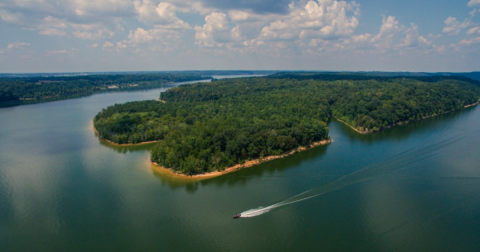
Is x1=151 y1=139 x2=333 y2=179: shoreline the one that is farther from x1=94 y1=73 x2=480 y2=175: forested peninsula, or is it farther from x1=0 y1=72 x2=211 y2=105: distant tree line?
x1=0 y1=72 x2=211 y2=105: distant tree line

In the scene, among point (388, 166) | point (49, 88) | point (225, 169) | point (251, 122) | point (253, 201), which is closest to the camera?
point (253, 201)

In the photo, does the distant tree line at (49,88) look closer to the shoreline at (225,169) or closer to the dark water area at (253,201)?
the dark water area at (253,201)

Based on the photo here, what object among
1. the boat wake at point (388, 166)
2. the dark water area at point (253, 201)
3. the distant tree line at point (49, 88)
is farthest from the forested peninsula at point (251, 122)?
the distant tree line at point (49, 88)

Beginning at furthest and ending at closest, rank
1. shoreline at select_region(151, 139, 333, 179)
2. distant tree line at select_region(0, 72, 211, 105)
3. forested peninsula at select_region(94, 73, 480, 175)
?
1. distant tree line at select_region(0, 72, 211, 105)
2. forested peninsula at select_region(94, 73, 480, 175)
3. shoreline at select_region(151, 139, 333, 179)

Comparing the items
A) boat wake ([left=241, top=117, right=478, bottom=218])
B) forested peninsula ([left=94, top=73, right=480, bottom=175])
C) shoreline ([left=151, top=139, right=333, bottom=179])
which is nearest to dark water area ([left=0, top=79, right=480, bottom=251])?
boat wake ([left=241, top=117, right=478, bottom=218])

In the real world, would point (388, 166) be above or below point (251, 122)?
below

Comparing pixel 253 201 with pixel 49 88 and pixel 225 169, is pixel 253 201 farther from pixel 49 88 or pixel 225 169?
pixel 49 88

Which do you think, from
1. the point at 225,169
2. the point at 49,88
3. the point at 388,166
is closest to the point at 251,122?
the point at 225,169

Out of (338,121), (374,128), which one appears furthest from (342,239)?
(338,121)
